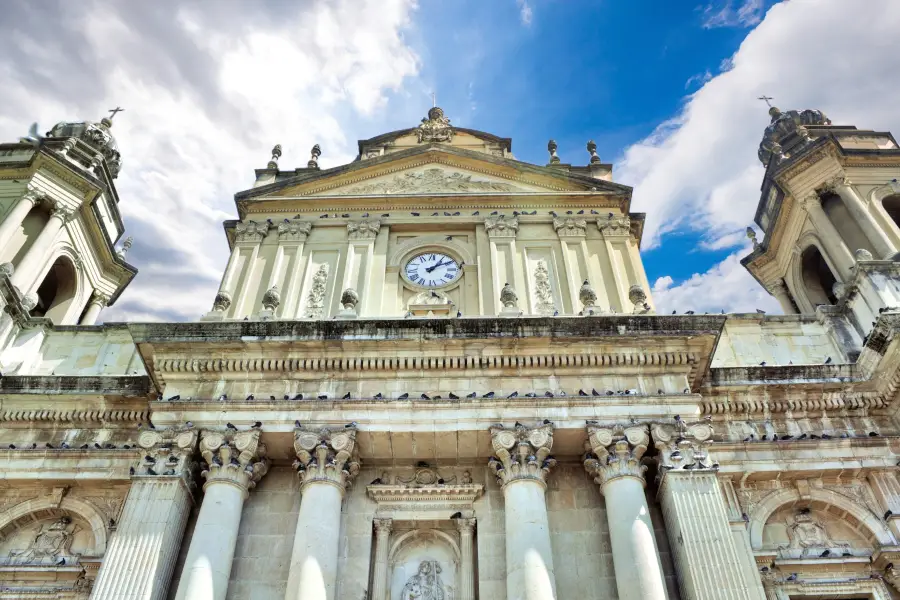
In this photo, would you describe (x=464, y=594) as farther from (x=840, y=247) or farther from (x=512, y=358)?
(x=840, y=247)

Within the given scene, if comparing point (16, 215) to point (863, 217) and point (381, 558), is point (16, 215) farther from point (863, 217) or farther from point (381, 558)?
point (863, 217)

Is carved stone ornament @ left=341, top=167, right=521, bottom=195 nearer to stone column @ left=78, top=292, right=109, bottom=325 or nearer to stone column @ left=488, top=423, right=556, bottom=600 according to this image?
stone column @ left=488, top=423, right=556, bottom=600

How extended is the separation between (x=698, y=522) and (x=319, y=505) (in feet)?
21.1

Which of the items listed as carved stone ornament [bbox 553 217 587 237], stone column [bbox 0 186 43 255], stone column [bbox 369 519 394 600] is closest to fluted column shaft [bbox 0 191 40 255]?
stone column [bbox 0 186 43 255]

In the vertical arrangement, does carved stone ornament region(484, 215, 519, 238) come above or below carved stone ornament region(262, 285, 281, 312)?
above

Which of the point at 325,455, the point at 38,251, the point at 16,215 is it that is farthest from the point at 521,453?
the point at 16,215

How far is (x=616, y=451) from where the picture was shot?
44.2 ft

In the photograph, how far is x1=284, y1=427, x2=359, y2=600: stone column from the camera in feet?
39.9

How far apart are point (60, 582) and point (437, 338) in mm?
8355

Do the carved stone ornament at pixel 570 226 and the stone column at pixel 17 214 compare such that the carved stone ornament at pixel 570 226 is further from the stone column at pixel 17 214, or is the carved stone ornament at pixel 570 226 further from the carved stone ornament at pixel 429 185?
the stone column at pixel 17 214

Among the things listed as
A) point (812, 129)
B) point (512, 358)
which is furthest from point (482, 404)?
point (812, 129)

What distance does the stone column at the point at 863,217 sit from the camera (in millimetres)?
18536

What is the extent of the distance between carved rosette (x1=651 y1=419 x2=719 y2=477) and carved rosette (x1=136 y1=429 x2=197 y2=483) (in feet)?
27.7

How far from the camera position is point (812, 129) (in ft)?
75.8
